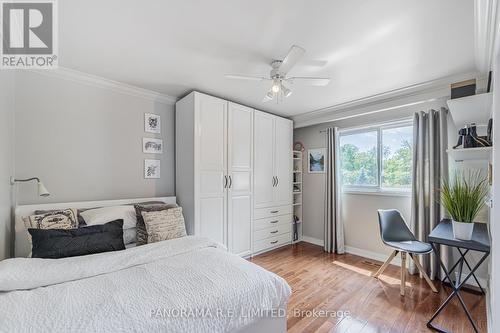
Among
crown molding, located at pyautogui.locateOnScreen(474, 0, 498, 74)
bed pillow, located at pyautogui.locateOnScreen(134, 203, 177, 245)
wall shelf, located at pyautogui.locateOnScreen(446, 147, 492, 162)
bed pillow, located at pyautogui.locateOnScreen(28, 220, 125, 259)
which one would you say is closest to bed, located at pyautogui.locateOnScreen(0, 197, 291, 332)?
bed pillow, located at pyautogui.locateOnScreen(28, 220, 125, 259)

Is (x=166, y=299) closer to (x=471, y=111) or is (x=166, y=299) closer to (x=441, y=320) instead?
(x=441, y=320)

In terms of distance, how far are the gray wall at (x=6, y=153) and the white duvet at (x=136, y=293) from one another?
72 cm

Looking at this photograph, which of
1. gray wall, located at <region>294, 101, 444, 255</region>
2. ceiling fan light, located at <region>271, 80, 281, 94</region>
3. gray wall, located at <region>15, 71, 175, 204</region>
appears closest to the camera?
ceiling fan light, located at <region>271, 80, 281, 94</region>

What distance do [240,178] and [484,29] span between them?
9.26 ft

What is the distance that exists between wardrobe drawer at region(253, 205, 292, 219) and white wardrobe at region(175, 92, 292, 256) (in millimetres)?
77

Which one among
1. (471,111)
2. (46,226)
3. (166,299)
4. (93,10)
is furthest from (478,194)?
(46,226)

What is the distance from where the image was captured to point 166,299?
127 centimetres

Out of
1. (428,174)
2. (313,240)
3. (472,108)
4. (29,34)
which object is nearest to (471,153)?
(472,108)

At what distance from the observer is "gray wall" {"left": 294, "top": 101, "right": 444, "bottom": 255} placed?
338 cm

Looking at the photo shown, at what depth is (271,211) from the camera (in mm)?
3867

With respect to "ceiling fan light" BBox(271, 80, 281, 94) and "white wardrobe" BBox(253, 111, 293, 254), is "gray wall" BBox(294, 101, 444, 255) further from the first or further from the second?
"ceiling fan light" BBox(271, 80, 281, 94)

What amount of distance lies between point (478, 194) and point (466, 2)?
148 centimetres

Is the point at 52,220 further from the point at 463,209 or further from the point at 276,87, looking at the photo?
the point at 463,209

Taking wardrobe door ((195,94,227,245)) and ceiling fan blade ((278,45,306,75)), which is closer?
ceiling fan blade ((278,45,306,75))
